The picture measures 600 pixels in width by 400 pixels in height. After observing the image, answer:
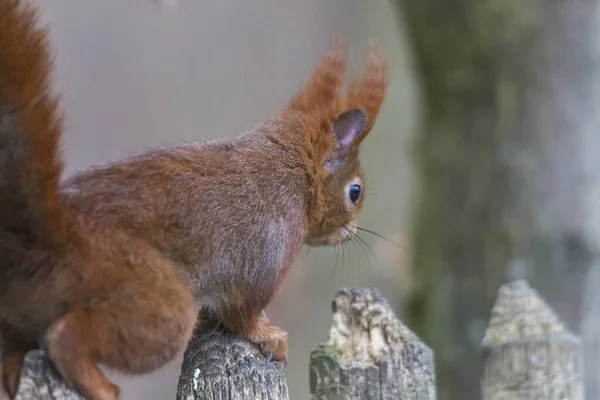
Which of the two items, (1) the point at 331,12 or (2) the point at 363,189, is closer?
(2) the point at 363,189

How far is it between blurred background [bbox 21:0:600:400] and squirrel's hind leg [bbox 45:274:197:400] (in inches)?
22.5


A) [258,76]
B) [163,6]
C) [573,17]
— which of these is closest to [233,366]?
[163,6]

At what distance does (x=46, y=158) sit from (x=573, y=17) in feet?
4.26

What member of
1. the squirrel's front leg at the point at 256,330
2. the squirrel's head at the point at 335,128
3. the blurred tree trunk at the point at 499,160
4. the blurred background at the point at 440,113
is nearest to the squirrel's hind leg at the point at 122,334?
the squirrel's front leg at the point at 256,330

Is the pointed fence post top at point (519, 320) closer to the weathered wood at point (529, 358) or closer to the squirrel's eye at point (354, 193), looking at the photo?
the weathered wood at point (529, 358)

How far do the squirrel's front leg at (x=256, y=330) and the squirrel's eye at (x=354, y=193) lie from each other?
0.25m

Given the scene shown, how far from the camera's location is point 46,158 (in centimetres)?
72

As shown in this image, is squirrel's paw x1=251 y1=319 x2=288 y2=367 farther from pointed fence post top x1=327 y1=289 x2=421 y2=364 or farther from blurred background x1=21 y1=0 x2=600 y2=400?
blurred background x1=21 y1=0 x2=600 y2=400

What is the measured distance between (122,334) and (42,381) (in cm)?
9

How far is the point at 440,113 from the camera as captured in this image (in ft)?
6.03

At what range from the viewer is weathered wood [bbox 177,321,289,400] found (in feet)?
2.60

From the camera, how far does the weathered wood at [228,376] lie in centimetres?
79

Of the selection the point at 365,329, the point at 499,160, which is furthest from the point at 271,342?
the point at 499,160

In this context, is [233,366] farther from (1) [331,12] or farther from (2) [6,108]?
(1) [331,12]
